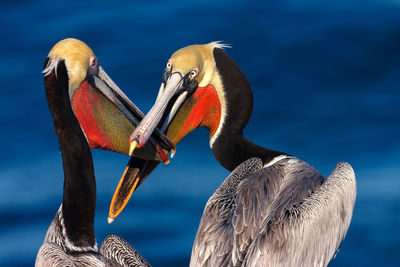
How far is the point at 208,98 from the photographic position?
765 cm

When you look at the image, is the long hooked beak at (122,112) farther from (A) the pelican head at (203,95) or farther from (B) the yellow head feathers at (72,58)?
(A) the pelican head at (203,95)

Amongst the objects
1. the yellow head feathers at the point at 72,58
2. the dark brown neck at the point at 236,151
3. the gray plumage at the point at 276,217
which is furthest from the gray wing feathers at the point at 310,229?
the yellow head feathers at the point at 72,58

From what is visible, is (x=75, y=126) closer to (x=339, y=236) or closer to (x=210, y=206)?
(x=210, y=206)

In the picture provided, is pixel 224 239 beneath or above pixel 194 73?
beneath

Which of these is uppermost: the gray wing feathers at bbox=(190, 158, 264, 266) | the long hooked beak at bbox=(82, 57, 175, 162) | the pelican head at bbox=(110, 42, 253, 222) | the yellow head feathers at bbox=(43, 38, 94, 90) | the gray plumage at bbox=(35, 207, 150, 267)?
the pelican head at bbox=(110, 42, 253, 222)

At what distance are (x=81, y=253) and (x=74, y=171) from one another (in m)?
0.55

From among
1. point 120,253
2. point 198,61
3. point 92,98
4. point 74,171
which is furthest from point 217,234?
point 198,61

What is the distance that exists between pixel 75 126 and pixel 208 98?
1.30m

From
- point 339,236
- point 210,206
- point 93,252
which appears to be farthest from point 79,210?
point 339,236

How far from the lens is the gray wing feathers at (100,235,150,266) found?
6.79m

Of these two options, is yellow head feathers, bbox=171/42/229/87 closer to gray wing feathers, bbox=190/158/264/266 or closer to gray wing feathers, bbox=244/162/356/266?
gray wing feathers, bbox=190/158/264/266

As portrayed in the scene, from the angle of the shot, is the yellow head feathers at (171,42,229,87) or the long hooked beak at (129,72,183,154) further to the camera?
the yellow head feathers at (171,42,229,87)

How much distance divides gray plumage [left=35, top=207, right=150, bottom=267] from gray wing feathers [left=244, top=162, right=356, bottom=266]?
3.12 ft

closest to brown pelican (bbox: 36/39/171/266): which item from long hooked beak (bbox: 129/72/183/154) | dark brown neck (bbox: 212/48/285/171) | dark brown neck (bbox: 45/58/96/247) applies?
dark brown neck (bbox: 45/58/96/247)
